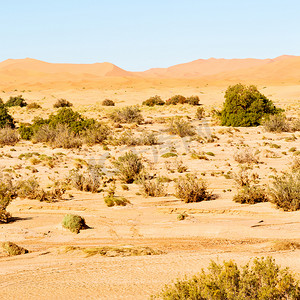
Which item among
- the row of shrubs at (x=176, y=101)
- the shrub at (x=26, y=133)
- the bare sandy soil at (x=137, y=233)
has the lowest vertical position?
the bare sandy soil at (x=137, y=233)

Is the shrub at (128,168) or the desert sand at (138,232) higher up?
the shrub at (128,168)

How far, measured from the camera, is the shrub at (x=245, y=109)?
28.8 m

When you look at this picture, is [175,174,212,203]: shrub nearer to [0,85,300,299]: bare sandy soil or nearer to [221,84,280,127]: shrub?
[0,85,300,299]: bare sandy soil

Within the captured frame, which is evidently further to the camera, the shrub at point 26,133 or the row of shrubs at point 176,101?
the row of shrubs at point 176,101

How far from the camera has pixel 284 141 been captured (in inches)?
892

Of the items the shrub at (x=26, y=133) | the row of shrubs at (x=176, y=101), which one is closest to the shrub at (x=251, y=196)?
the shrub at (x=26, y=133)

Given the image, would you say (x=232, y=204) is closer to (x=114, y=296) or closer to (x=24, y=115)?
(x=114, y=296)

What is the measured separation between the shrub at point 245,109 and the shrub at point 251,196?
17700mm

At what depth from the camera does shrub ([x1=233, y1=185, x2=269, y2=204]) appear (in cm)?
1141

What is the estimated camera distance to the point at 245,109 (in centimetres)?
2927

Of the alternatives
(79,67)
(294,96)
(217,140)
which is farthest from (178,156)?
(79,67)

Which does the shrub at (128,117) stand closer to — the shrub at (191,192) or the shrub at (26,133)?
the shrub at (26,133)

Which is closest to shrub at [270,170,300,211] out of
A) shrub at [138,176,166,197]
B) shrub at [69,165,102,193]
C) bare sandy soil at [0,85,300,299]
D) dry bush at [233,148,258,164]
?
bare sandy soil at [0,85,300,299]

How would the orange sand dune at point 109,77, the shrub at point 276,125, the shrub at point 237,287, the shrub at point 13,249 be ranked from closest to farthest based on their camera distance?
1. the shrub at point 237,287
2. the shrub at point 13,249
3. the shrub at point 276,125
4. the orange sand dune at point 109,77
